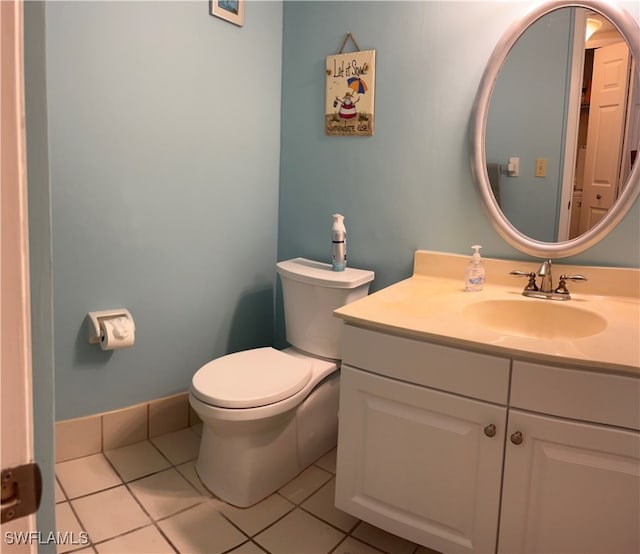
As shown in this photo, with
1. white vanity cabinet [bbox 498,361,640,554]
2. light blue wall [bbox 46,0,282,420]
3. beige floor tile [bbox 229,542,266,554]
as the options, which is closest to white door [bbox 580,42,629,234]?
white vanity cabinet [bbox 498,361,640,554]

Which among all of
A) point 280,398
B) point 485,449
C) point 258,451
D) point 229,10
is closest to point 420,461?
point 485,449

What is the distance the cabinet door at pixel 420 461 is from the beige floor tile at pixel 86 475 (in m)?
0.88

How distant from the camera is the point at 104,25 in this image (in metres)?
1.71

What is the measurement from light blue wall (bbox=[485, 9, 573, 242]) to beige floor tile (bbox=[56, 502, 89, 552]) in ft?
5.56

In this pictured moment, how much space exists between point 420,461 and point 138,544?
88 centimetres

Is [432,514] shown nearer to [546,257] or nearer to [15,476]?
[546,257]

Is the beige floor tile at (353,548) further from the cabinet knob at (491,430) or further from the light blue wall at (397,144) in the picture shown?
the light blue wall at (397,144)

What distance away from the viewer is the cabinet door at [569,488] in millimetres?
1087

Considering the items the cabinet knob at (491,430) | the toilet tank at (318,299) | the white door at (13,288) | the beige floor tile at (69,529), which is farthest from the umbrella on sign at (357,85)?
the beige floor tile at (69,529)

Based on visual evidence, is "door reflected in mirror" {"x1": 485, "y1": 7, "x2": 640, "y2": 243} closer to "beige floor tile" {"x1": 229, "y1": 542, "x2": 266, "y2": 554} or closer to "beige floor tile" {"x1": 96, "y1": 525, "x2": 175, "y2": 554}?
"beige floor tile" {"x1": 229, "y1": 542, "x2": 266, "y2": 554}

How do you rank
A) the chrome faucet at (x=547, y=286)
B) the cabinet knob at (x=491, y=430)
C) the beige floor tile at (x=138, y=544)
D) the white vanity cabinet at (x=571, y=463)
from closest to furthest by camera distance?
the white vanity cabinet at (x=571, y=463) → the cabinet knob at (x=491, y=430) → the beige floor tile at (x=138, y=544) → the chrome faucet at (x=547, y=286)

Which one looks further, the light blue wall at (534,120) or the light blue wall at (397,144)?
the light blue wall at (397,144)

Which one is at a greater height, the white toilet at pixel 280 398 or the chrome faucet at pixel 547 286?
the chrome faucet at pixel 547 286

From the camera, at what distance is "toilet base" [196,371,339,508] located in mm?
1675
